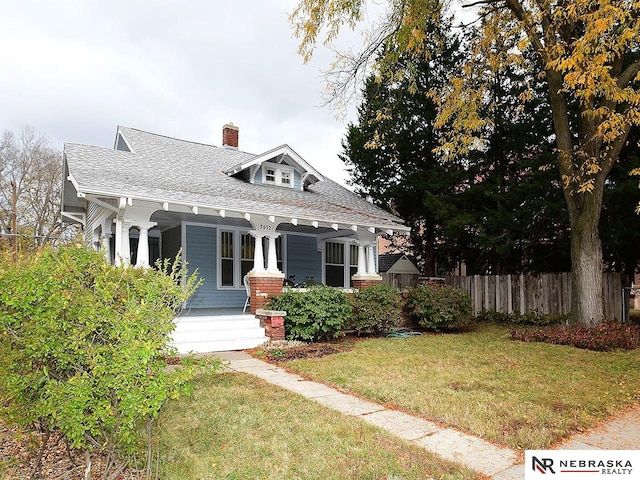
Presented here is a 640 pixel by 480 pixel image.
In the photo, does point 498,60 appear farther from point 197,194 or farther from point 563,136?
point 197,194

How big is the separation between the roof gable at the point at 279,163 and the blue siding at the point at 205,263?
1.99 meters

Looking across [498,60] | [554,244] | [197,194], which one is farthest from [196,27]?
[554,244]

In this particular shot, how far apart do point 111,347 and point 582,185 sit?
959cm

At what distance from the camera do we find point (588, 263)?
10.0 meters

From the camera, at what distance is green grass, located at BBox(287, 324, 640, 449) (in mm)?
4395

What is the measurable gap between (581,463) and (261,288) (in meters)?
7.46

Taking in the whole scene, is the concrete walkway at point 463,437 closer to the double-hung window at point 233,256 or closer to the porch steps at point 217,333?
the porch steps at point 217,333

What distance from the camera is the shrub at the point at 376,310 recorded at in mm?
10562

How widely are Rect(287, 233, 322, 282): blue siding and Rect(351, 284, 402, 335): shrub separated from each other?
12.1ft

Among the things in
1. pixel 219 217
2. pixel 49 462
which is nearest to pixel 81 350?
pixel 49 462

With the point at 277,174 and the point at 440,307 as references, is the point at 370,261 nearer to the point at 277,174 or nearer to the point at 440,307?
the point at 440,307

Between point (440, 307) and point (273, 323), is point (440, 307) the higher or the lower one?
the higher one

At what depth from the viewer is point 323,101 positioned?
36.9 feet

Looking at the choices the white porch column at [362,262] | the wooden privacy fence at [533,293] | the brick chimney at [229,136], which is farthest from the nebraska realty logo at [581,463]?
the brick chimney at [229,136]
